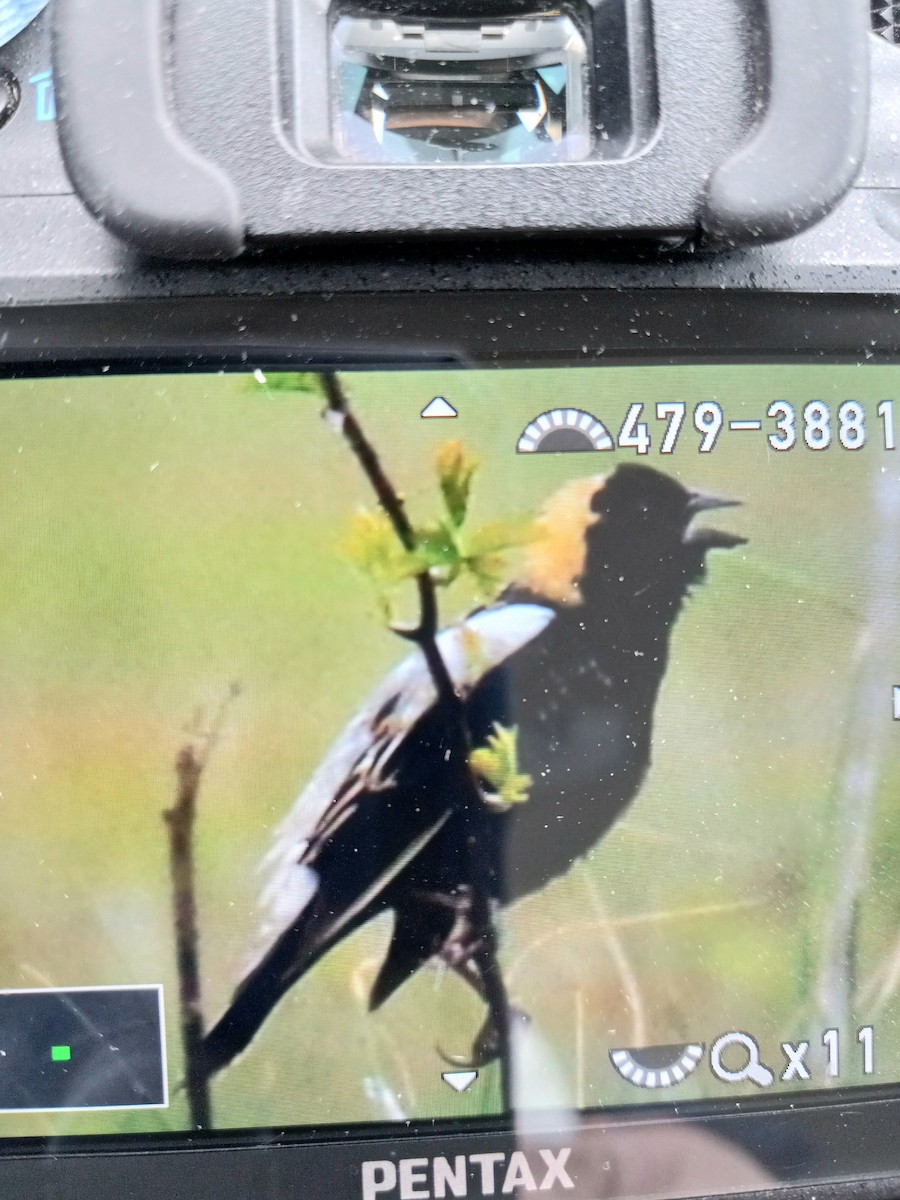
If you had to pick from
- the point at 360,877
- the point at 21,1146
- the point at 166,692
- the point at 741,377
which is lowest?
the point at 21,1146

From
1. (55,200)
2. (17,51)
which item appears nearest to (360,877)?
(55,200)

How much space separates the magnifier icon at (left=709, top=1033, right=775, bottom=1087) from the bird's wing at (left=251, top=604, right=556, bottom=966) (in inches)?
11.1

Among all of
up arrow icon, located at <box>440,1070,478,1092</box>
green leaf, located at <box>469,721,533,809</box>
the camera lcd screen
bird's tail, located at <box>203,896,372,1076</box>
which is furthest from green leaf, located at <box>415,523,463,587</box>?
up arrow icon, located at <box>440,1070,478,1092</box>

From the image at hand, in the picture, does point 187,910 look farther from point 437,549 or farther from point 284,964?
point 437,549

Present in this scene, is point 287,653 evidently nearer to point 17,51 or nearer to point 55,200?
point 55,200

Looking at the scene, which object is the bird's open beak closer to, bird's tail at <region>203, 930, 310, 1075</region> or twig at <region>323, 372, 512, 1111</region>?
twig at <region>323, 372, 512, 1111</region>

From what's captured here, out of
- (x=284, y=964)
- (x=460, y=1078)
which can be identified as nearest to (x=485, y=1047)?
(x=460, y=1078)

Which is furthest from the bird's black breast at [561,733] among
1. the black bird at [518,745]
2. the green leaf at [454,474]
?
the green leaf at [454,474]

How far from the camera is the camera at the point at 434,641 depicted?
720mm

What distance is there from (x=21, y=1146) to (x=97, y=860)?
0.72 feet

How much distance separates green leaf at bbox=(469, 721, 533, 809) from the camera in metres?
0.74

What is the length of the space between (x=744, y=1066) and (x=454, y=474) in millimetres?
466

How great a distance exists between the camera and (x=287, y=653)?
729mm

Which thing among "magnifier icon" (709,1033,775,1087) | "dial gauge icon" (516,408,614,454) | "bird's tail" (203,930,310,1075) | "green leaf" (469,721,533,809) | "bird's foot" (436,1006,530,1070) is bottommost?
"magnifier icon" (709,1033,775,1087)
